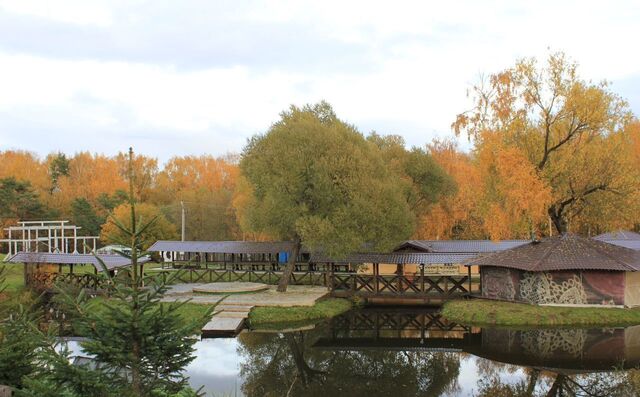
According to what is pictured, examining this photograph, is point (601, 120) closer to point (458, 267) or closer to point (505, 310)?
point (505, 310)

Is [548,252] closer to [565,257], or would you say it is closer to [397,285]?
[565,257]

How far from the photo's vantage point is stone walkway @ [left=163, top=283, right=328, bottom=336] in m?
21.5

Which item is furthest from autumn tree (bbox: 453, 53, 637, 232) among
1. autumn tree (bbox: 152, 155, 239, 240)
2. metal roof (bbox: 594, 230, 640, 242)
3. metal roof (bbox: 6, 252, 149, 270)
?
autumn tree (bbox: 152, 155, 239, 240)

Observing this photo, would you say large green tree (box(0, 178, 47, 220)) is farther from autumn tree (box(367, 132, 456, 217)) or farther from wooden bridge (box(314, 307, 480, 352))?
wooden bridge (box(314, 307, 480, 352))

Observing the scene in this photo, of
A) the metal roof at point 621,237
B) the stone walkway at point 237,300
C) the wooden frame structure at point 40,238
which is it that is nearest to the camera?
the stone walkway at point 237,300

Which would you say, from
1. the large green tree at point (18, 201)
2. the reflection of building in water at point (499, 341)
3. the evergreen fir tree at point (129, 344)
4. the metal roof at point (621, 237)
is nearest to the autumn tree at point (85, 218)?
the large green tree at point (18, 201)

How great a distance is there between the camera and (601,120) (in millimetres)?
24469

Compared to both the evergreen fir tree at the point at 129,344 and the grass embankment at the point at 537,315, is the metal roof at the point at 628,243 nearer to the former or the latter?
the grass embankment at the point at 537,315

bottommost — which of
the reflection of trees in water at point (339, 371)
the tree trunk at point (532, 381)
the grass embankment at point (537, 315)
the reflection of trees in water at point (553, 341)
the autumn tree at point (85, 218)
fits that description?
the reflection of trees in water at point (339, 371)

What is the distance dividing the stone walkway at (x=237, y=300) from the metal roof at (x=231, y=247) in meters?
3.85

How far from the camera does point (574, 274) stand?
22750 mm

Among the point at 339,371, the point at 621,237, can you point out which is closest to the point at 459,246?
the point at 621,237

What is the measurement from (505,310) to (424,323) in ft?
11.3

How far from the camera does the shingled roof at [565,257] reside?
22.3m
